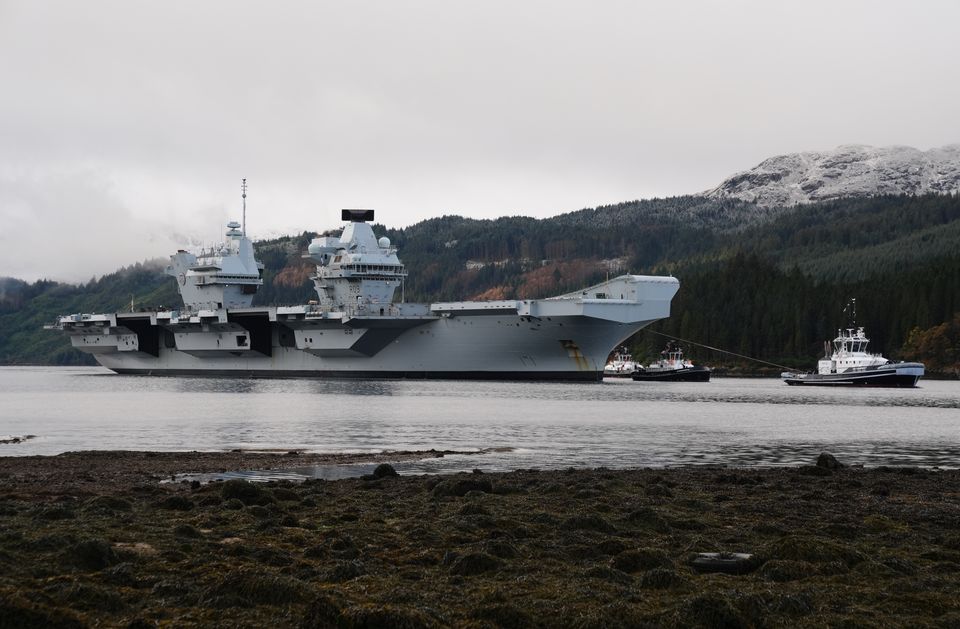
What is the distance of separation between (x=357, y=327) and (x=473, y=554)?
6168 centimetres

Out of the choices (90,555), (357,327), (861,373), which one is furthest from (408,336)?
Answer: (90,555)

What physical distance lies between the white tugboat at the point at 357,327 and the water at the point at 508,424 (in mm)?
4075

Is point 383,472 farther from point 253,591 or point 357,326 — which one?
point 357,326

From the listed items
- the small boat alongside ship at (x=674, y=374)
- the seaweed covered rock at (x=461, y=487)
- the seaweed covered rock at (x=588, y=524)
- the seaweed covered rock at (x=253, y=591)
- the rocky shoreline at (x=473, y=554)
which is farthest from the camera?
the small boat alongside ship at (x=674, y=374)

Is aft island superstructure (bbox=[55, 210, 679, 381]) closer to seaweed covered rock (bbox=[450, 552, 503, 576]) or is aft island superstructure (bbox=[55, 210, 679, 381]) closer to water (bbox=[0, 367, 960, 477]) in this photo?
water (bbox=[0, 367, 960, 477])

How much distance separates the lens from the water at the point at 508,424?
2936 centimetres

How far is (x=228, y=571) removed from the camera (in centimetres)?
1165

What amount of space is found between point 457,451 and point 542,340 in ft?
129

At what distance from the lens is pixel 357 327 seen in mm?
73375

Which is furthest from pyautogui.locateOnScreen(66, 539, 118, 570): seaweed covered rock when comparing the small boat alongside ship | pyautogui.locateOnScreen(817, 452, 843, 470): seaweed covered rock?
the small boat alongside ship

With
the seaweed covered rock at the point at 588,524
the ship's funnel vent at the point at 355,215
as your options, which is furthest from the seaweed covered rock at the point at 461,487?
the ship's funnel vent at the point at 355,215

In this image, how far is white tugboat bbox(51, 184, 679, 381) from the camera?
66.7 meters

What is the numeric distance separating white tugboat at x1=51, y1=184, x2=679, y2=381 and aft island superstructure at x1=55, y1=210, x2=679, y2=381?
0.09 meters

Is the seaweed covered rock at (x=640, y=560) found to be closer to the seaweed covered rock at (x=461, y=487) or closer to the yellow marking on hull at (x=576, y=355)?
the seaweed covered rock at (x=461, y=487)
